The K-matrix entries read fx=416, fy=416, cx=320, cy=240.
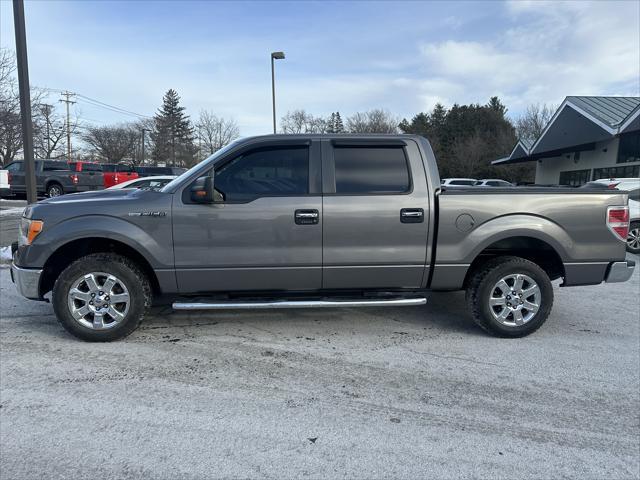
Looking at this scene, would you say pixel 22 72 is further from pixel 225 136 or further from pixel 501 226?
pixel 225 136

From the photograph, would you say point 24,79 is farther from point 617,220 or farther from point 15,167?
point 15,167

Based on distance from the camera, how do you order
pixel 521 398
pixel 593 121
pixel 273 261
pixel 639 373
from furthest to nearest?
1. pixel 593 121
2. pixel 273 261
3. pixel 639 373
4. pixel 521 398

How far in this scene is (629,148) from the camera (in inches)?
773

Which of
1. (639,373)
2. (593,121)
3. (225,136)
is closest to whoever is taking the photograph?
(639,373)

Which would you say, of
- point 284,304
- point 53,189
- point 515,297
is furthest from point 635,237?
point 53,189

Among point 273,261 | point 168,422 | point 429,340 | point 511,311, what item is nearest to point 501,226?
point 511,311

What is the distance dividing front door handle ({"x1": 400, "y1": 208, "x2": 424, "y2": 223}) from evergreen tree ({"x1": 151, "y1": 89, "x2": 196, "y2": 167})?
201 ft

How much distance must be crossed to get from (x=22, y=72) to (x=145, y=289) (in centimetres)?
613

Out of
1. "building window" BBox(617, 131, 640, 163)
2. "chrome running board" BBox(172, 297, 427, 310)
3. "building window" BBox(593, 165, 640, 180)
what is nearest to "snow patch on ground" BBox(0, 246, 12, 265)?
"chrome running board" BBox(172, 297, 427, 310)

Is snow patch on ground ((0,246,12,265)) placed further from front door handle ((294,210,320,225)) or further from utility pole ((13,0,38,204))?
front door handle ((294,210,320,225))

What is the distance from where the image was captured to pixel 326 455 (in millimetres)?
2490

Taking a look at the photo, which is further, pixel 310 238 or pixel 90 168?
pixel 90 168

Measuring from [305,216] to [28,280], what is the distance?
2706 millimetres

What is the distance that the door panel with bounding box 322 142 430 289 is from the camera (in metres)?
4.05
